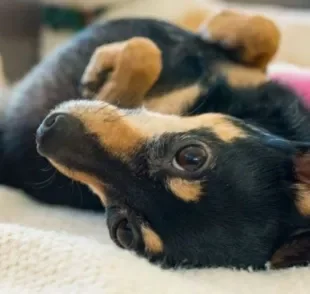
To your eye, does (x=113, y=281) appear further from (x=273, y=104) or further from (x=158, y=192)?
(x=273, y=104)

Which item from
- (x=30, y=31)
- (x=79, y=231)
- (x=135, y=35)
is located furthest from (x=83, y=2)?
(x=79, y=231)

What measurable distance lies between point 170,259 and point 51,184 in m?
0.43

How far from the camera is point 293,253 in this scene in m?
1.25

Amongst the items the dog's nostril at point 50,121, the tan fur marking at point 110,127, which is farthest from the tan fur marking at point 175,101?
the dog's nostril at point 50,121

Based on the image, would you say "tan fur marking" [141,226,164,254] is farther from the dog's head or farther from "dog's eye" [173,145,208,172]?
"dog's eye" [173,145,208,172]

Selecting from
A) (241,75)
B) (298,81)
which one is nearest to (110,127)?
(241,75)

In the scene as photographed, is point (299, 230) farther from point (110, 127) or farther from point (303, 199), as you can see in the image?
point (110, 127)

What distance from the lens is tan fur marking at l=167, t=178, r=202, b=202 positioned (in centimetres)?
122

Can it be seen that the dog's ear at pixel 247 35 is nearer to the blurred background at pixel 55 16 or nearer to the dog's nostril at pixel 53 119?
the dog's nostril at pixel 53 119

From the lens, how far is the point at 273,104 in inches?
63.1

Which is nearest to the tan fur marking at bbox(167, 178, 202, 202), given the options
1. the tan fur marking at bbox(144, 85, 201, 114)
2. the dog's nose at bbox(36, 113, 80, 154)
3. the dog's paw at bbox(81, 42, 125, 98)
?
the dog's nose at bbox(36, 113, 80, 154)

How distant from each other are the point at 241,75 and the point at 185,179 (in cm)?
57

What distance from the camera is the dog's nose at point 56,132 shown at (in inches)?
50.9

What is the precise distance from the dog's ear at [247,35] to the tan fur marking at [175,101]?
0.20m
